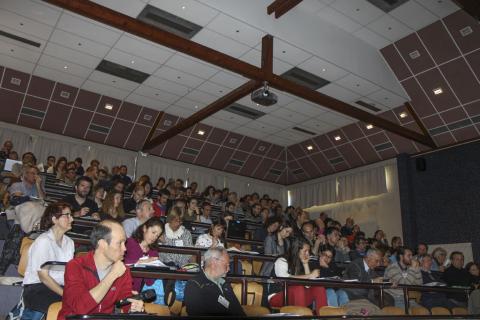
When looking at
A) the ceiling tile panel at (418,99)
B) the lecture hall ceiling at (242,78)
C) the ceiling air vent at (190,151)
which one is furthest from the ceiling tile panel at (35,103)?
the ceiling tile panel at (418,99)

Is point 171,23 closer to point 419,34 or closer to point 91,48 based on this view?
point 91,48

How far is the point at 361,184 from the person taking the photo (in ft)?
40.3

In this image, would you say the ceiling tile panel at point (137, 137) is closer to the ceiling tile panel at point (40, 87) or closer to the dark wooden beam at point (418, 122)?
the ceiling tile panel at point (40, 87)

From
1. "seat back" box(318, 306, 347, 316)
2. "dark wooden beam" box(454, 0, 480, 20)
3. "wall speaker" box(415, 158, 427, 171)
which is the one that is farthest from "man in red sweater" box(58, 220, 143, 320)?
"wall speaker" box(415, 158, 427, 171)

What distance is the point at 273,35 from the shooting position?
7645 millimetres

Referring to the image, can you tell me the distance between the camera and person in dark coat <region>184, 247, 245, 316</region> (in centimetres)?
268

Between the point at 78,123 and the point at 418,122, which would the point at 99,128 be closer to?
the point at 78,123

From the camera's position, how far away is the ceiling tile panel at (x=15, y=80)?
30.6ft

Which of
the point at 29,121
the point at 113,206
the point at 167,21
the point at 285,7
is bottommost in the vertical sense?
the point at 113,206

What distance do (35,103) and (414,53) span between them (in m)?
8.67

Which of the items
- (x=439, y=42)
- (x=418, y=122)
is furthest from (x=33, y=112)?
(x=418, y=122)

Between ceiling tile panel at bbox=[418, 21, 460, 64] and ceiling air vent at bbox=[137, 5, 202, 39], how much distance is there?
14.6 ft

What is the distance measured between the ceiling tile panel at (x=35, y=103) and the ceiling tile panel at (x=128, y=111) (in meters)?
1.74

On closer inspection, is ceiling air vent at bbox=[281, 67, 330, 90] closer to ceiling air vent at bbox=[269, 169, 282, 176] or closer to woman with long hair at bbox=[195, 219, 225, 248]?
woman with long hair at bbox=[195, 219, 225, 248]
